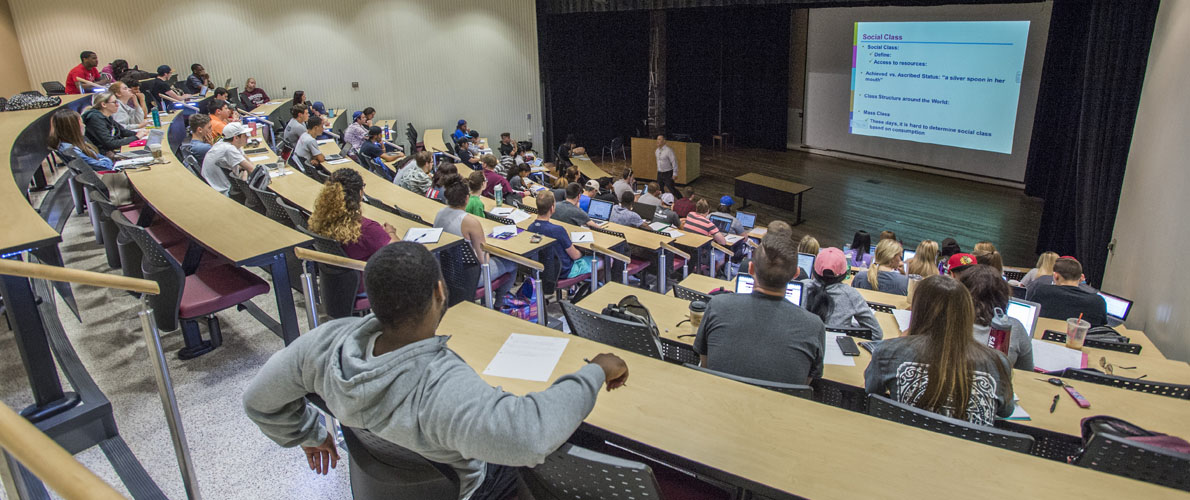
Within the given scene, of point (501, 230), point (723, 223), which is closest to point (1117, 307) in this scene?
point (723, 223)

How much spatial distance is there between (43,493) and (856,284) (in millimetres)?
5000

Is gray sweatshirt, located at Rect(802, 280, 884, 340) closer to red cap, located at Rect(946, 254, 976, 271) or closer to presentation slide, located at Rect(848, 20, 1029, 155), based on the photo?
red cap, located at Rect(946, 254, 976, 271)

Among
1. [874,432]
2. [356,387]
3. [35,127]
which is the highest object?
[35,127]

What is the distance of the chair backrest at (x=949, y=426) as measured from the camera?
6.81ft

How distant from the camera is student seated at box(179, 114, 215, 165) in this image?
6559 mm

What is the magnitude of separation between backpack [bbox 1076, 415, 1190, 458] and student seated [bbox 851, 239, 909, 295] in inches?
110

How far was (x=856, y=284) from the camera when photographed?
5309 mm

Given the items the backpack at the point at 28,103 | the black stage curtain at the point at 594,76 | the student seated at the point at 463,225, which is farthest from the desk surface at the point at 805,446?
the black stage curtain at the point at 594,76

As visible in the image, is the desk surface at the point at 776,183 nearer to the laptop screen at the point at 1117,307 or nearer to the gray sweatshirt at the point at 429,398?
the laptop screen at the point at 1117,307

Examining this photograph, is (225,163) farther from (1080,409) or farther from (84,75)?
(1080,409)

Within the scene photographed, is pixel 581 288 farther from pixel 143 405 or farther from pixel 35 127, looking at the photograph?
pixel 35 127

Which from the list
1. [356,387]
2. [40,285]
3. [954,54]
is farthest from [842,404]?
[954,54]

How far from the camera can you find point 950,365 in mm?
2340

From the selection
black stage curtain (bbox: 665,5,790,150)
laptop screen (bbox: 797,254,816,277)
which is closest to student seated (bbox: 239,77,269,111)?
black stage curtain (bbox: 665,5,790,150)
